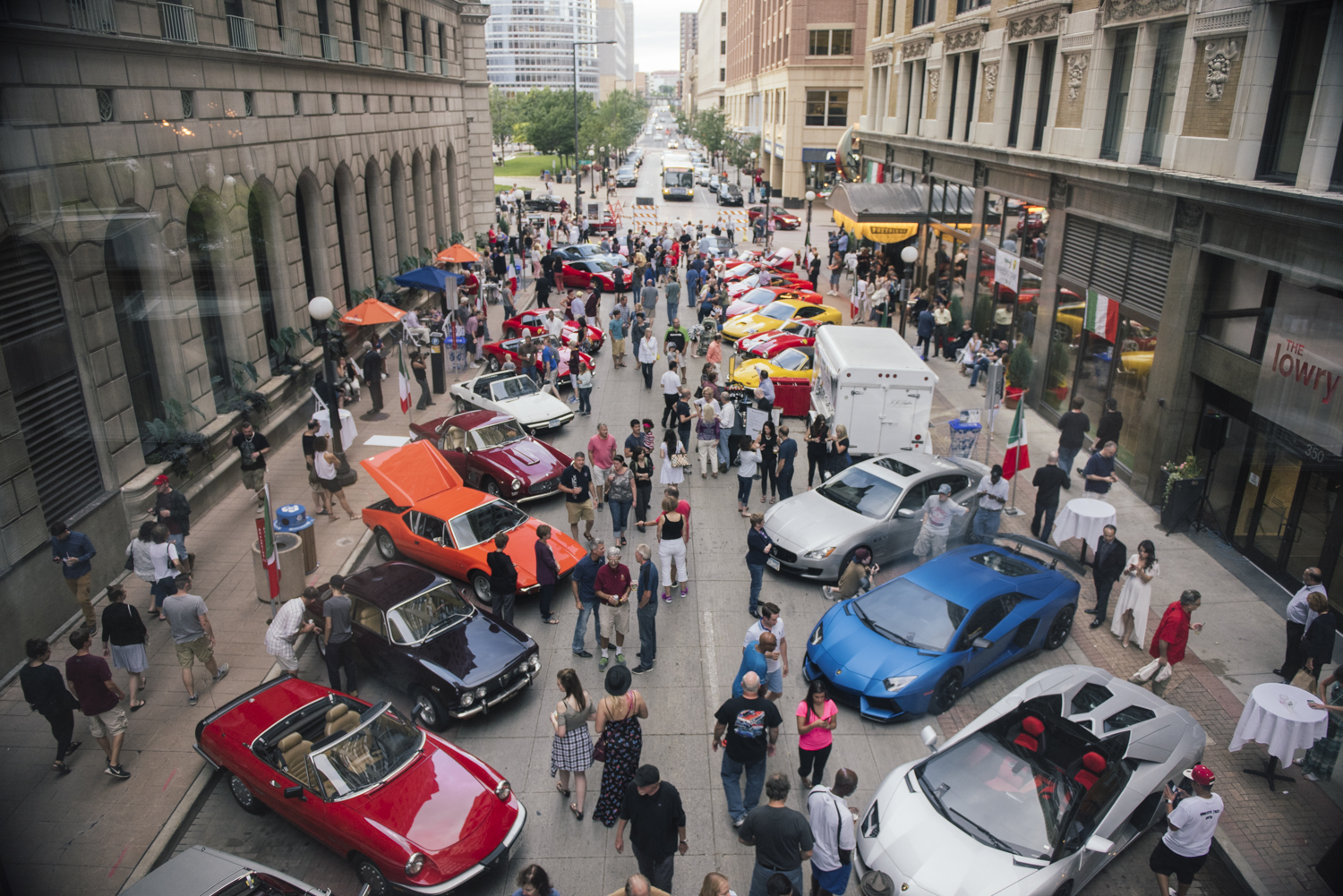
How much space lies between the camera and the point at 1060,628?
11023mm

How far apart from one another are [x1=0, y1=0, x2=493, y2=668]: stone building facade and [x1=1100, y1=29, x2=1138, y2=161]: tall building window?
17.2 m

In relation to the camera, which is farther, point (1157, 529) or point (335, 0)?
point (335, 0)

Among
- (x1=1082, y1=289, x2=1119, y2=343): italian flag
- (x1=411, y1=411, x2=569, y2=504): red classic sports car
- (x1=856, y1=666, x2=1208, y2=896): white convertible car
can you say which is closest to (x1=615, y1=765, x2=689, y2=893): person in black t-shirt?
(x1=856, y1=666, x2=1208, y2=896): white convertible car

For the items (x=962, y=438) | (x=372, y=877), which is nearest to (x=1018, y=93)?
(x=962, y=438)

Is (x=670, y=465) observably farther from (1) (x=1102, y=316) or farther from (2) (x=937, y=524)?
(1) (x=1102, y=316)

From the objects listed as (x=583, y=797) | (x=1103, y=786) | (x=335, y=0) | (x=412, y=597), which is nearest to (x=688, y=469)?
(x=412, y=597)

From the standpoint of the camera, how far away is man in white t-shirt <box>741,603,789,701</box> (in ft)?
28.9

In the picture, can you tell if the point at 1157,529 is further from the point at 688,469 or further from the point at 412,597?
the point at 412,597

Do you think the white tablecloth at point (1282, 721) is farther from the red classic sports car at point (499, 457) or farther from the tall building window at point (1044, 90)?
the tall building window at point (1044, 90)

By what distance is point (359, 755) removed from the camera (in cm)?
767

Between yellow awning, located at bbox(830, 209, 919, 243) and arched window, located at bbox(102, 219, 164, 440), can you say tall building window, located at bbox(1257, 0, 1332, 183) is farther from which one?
yellow awning, located at bbox(830, 209, 919, 243)

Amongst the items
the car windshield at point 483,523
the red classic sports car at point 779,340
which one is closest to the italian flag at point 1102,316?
the red classic sports car at point 779,340

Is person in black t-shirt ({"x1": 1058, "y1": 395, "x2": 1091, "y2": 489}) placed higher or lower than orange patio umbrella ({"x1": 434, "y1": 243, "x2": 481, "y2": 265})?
lower

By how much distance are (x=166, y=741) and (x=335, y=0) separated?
20.2m
